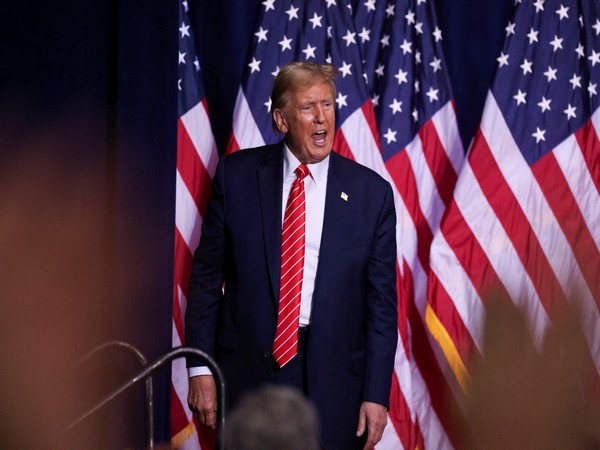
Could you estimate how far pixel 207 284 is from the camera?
2.46m

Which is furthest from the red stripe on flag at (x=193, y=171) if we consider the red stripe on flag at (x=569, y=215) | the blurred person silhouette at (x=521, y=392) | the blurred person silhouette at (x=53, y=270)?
the blurred person silhouette at (x=521, y=392)

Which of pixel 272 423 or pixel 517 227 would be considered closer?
pixel 272 423

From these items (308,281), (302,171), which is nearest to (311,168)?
(302,171)

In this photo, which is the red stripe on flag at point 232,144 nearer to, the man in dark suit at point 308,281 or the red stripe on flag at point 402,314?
the red stripe on flag at point 402,314

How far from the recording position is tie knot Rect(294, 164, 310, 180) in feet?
8.11

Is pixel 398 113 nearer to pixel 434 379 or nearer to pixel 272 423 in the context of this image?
pixel 434 379

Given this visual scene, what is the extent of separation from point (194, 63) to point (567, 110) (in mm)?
1582

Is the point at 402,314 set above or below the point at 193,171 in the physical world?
below

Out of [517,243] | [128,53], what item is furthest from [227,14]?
[517,243]

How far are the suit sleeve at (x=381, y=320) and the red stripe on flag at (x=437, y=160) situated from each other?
1.20m

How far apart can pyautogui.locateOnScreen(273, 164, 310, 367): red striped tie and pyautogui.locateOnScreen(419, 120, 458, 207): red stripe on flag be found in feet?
4.38

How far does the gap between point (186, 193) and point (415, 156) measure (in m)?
0.99

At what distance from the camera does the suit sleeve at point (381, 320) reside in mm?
2429

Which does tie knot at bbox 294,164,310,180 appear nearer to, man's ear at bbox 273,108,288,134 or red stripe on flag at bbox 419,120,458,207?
man's ear at bbox 273,108,288,134
